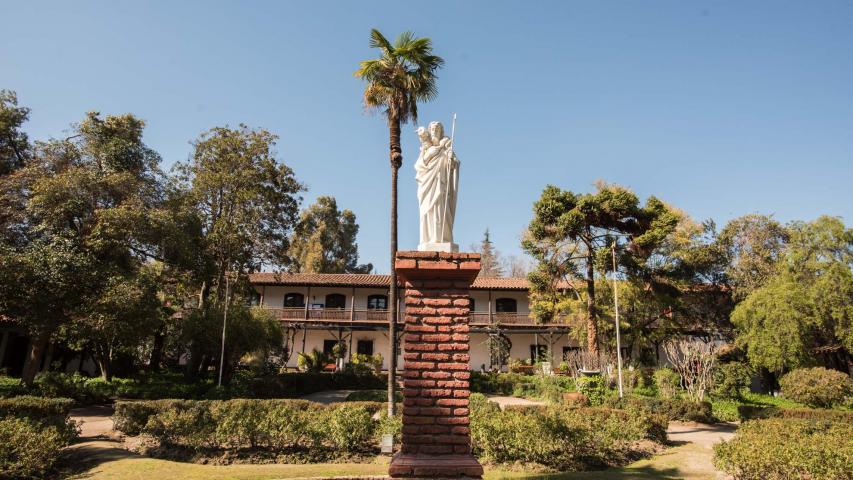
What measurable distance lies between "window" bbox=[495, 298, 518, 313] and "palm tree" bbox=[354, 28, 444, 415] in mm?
18271

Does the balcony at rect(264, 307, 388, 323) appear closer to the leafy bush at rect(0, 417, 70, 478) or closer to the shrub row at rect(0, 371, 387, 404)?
the shrub row at rect(0, 371, 387, 404)

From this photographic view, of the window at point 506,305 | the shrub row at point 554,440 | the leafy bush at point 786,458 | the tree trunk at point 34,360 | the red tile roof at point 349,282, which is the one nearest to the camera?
the leafy bush at point 786,458

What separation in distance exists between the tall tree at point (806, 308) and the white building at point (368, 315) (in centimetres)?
1063

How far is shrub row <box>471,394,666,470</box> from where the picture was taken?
32.2ft

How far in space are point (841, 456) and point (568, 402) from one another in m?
10.8

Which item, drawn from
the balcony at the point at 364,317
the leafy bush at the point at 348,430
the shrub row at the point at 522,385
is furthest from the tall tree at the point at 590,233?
the leafy bush at the point at 348,430

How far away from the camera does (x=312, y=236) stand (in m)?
42.5

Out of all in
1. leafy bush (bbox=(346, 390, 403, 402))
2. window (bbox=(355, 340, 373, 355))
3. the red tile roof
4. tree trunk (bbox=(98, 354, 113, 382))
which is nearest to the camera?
leafy bush (bbox=(346, 390, 403, 402))

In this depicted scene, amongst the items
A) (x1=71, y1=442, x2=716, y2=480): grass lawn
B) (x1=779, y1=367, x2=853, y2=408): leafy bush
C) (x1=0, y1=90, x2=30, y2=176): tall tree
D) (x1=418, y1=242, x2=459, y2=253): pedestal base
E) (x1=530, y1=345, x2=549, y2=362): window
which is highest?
(x1=0, y1=90, x2=30, y2=176): tall tree

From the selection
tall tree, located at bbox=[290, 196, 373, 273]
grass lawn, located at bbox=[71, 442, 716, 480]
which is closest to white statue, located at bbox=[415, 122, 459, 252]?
grass lawn, located at bbox=[71, 442, 716, 480]

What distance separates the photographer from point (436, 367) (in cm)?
457

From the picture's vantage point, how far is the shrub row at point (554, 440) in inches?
387

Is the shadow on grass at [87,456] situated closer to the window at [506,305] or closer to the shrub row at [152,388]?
the shrub row at [152,388]

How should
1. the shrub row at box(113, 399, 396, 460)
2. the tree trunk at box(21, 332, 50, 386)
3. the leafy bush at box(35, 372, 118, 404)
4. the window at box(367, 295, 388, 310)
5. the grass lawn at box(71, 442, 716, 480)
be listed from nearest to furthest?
the grass lawn at box(71, 442, 716, 480) → the shrub row at box(113, 399, 396, 460) → the leafy bush at box(35, 372, 118, 404) → the tree trunk at box(21, 332, 50, 386) → the window at box(367, 295, 388, 310)
